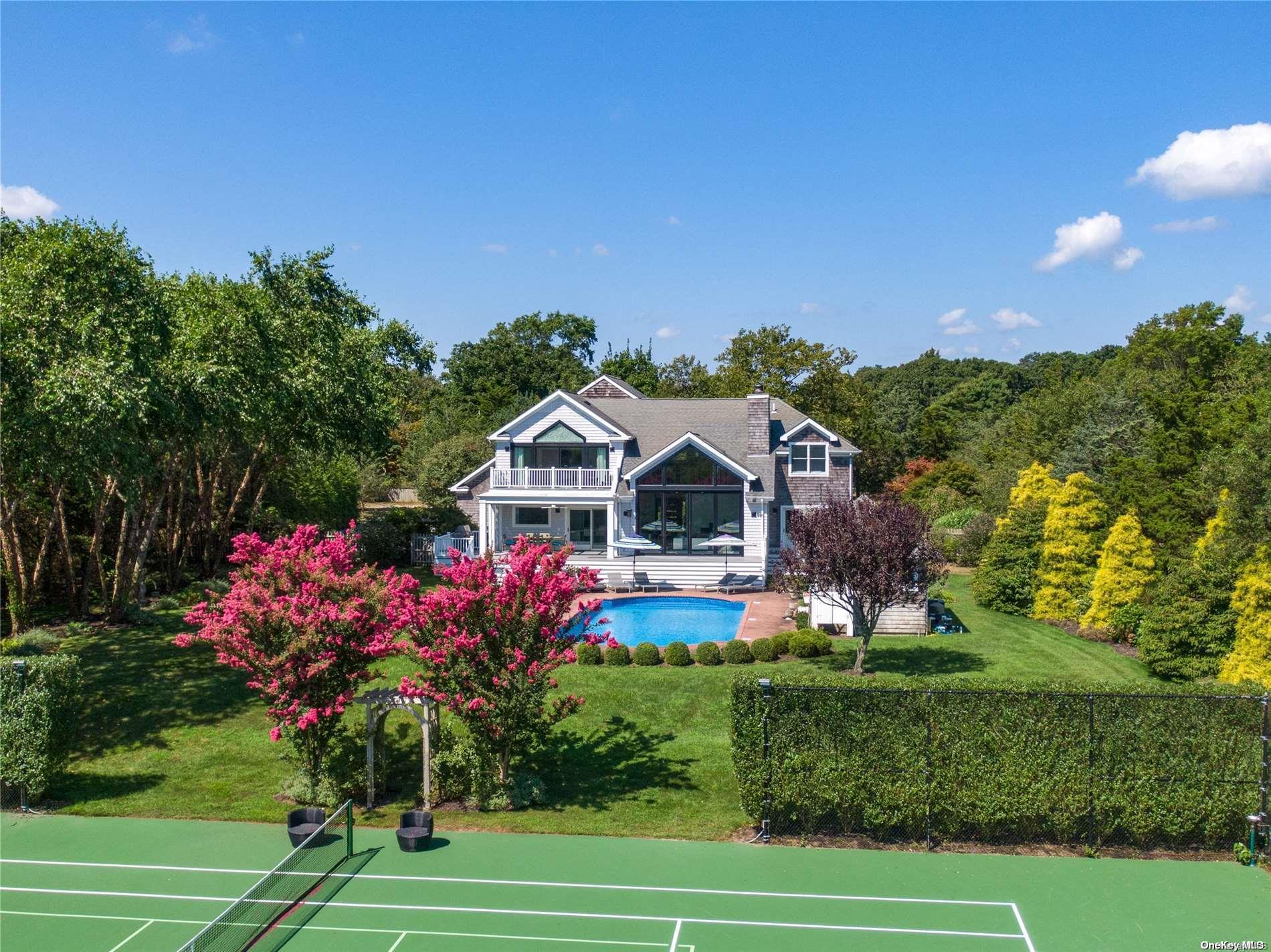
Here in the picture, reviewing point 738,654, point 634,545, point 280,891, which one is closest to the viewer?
point 280,891

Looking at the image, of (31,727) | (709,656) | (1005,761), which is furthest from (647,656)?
(31,727)

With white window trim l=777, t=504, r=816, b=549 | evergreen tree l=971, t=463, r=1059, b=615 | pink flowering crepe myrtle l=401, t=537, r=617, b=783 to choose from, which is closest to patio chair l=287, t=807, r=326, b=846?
pink flowering crepe myrtle l=401, t=537, r=617, b=783

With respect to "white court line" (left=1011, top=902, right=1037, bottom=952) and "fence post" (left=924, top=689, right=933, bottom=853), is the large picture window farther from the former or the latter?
"white court line" (left=1011, top=902, right=1037, bottom=952)

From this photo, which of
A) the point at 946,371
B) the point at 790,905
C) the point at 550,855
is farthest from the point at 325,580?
the point at 946,371

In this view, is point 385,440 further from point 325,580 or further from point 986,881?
point 986,881

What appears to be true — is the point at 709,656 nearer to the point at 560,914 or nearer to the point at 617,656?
the point at 617,656
